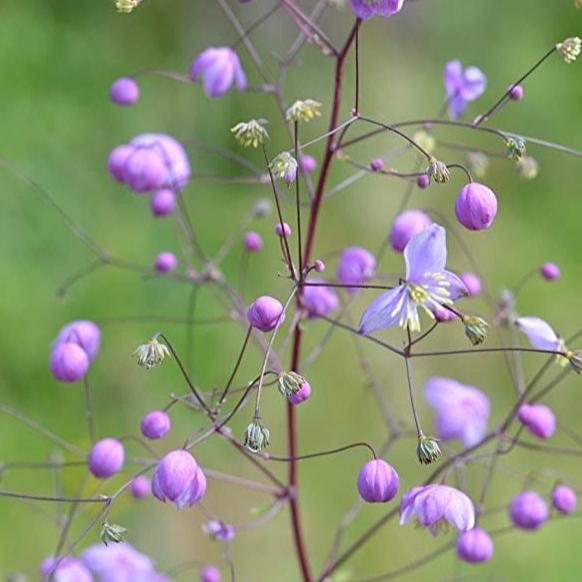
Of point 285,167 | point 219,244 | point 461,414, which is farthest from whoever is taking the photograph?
point 219,244

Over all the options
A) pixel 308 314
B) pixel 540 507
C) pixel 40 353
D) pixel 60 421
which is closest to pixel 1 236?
pixel 40 353

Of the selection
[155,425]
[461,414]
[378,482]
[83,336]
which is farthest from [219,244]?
[378,482]

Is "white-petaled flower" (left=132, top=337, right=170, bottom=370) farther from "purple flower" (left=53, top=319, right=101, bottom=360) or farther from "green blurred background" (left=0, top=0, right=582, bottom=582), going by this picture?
"green blurred background" (left=0, top=0, right=582, bottom=582)

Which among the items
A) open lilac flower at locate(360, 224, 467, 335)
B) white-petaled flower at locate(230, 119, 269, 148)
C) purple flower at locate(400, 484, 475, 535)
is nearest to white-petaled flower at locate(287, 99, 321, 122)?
white-petaled flower at locate(230, 119, 269, 148)

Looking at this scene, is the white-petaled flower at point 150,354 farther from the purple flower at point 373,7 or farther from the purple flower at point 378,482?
the purple flower at point 373,7

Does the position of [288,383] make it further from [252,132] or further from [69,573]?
[69,573]

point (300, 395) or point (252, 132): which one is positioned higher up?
point (252, 132)
